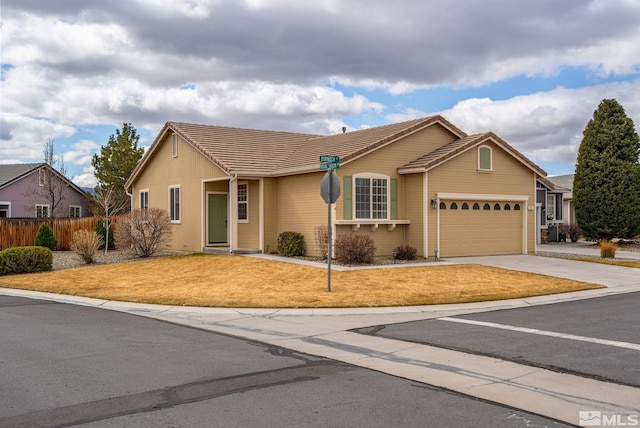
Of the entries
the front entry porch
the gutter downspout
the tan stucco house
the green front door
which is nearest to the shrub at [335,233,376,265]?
the tan stucco house

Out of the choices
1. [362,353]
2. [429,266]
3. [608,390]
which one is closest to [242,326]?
[362,353]

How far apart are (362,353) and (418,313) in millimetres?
4176

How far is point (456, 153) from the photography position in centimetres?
2255

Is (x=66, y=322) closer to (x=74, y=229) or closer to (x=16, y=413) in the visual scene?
(x=16, y=413)

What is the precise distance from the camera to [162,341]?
9.49 meters

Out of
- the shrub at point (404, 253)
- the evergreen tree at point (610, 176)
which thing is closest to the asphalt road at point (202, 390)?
the shrub at point (404, 253)

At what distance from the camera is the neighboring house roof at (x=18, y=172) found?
42169 mm

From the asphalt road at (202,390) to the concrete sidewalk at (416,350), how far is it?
1.33ft

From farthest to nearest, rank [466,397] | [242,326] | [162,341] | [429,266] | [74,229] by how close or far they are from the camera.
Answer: [74,229] < [429,266] < [242,326] < [162,341] < [466,397]

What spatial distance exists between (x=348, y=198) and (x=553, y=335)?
11.9m

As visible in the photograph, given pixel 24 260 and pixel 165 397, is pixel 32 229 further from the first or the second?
pixel 165 397

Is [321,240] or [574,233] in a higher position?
[321,240]

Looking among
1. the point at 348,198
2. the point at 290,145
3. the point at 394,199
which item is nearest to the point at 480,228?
the point at 394,199

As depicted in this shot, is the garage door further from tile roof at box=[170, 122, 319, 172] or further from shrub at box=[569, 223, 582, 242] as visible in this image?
shrub at box=[569, 223, 582, 242]
